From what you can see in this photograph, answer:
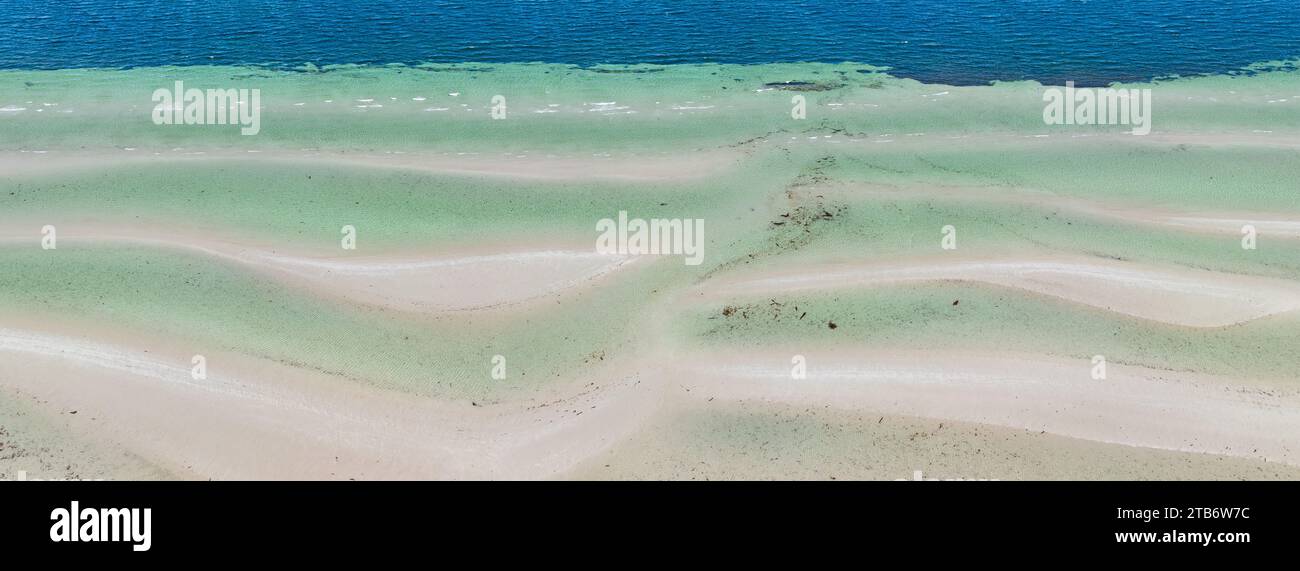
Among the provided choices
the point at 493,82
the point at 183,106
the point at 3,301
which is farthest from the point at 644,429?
the point at 183,106

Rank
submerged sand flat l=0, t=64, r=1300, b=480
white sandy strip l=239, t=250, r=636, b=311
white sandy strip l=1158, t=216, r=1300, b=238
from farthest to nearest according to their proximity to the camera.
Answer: white sandy strip l=1158, t=216, r=1300, b=238 < white sandy strip l=239, t=250, r=636, b=311 < submerged sand flat l=0, t=64, r=1300, b=480

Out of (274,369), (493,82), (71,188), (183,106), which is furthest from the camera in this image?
(493,82)

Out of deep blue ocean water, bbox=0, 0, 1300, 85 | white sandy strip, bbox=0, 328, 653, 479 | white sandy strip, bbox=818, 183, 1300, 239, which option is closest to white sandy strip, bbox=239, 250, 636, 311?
white sandy strip, bbox=0, 328, 653, 479

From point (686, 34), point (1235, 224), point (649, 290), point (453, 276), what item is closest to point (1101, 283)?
point (1235, 224)

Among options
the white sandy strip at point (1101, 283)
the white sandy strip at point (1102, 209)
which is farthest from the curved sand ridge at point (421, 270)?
the white sandy strip at point (1102, 209)

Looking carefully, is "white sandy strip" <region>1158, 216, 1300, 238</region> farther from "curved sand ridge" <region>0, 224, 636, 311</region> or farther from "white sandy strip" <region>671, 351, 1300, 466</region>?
"curved sand ridge" <region>0, 224, 636, 311</region>

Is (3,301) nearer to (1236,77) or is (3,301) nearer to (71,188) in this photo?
(71,188)

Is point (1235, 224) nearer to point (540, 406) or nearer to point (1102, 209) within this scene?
point (1102, 209)
